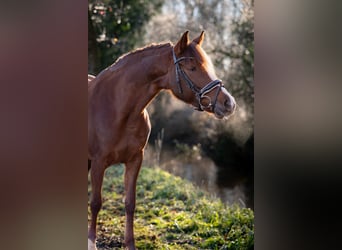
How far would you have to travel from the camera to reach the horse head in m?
2.93

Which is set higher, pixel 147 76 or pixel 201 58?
Answer: pixel 201 58

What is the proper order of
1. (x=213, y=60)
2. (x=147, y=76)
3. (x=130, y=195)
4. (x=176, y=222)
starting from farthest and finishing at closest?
(x=213, y=60), (x=176, y=222), (x=130, y=195), (x=147, y=76)

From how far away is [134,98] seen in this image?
3.05 m

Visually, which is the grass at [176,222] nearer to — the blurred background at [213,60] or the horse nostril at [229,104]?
the blurred background at [213,60]

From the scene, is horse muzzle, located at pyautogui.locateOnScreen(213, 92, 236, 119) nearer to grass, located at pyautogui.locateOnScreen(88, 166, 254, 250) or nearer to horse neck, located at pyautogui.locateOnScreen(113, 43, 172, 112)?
horse neck, located at pyautogui.locateOnScreen(113, 43, 172, 112)

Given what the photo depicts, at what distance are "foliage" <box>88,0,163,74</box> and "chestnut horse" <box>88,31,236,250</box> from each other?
0.27 metres

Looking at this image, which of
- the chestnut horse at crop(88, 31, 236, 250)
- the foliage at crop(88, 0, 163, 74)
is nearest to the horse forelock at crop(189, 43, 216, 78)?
the chestnut horse at crop(88, 31, 236, 250)

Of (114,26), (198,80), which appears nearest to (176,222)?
(198,80)

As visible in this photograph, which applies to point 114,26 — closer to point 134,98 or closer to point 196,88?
point 134,98

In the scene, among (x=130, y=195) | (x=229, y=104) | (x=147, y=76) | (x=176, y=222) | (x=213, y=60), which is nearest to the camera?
(x=229, y=104)

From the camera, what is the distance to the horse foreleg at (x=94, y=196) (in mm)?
3033

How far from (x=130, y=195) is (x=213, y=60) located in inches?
50.1

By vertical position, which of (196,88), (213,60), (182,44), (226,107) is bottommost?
(226,107)
